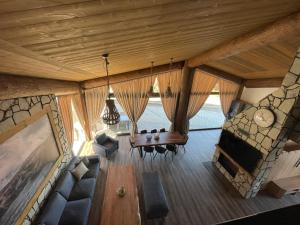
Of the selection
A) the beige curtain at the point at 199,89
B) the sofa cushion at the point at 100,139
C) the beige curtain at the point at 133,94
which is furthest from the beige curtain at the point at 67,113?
the beige curtain at the point at 199,89

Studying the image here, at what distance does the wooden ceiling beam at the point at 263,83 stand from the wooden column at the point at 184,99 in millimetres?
2915

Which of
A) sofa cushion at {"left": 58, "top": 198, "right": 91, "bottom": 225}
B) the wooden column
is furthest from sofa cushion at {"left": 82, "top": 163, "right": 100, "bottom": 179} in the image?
the wooden column

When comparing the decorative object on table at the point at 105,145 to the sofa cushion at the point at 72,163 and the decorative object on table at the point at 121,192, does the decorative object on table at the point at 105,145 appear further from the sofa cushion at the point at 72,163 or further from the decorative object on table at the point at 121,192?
the decorative object on table at the point at 121,192

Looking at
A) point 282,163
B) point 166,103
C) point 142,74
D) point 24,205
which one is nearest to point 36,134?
point 24,205

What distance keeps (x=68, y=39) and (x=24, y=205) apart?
303 centimetres

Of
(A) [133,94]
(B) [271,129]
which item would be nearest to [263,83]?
(B) [271,129]

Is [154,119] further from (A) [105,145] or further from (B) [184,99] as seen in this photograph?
(A) [105,145]

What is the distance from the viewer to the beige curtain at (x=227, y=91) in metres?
7.21

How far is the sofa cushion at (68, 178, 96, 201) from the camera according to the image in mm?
3727

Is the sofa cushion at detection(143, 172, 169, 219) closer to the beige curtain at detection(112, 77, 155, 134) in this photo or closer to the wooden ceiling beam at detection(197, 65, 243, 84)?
the beige curtain at detection(112, 77, 155, 134)

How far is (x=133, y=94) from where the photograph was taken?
6.37 m

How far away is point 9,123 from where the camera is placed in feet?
7.94

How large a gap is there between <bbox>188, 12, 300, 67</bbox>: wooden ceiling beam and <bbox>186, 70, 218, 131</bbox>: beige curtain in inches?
108

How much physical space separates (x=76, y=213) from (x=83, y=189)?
0.73 meters
